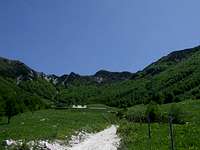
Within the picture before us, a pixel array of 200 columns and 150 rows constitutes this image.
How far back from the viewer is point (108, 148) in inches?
1724

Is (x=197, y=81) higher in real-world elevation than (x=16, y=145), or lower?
higher

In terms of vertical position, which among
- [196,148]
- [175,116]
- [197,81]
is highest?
[197,81]

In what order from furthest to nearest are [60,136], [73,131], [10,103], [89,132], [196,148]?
[10,103]
[89,132]
[73,131]
[60,136]
[196,148]

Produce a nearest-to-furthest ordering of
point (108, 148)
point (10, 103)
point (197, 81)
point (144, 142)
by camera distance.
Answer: point (144, 142), point (108, 148), point (10, 103), point (197, 81)

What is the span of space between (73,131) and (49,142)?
40.4 ft

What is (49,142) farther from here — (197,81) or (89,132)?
(197,81)

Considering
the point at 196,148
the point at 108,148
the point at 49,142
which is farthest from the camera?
the point at 49,142

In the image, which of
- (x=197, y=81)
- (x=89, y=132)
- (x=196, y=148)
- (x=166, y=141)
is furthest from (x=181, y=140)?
(x=197, y=81)

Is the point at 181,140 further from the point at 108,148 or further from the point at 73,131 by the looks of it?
the point at 73,131

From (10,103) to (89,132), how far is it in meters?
39.9

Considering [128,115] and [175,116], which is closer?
[175,116]

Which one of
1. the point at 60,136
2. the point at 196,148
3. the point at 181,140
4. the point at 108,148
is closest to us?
the point at 196,148

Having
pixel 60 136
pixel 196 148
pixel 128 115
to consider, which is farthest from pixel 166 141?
pixel 128 115

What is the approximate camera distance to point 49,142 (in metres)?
48.1
